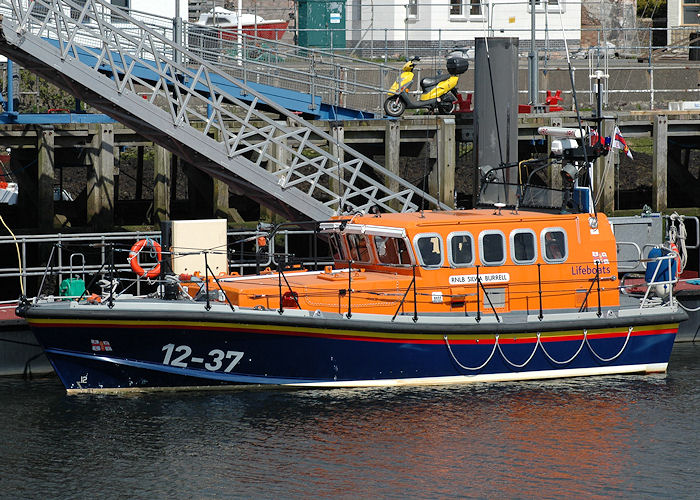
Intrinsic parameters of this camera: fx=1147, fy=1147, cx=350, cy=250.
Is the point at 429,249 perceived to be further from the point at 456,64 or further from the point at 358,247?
the point at 456,64

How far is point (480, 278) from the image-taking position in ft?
50.0

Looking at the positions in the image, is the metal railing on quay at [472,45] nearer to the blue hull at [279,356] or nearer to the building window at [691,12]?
the building window at [691,12]

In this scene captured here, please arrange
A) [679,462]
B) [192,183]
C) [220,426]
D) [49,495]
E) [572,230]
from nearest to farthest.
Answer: [49,495]
[679,462]
[220,426]
[572,230]
[192,183]

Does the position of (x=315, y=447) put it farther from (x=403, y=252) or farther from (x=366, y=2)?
(x=366, y=2)

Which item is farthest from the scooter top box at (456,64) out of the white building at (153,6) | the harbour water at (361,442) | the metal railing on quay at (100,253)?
the white building at (153,6)

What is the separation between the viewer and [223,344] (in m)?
14.5

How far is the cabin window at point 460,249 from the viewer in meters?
15.1

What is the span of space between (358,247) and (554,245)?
8.80 feet

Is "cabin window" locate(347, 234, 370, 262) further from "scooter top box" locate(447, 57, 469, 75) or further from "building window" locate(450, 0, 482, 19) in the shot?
"building window" locate(450, 0, 482, 19)

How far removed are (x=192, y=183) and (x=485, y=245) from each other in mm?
9158

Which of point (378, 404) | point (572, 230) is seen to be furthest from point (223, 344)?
point (572, 230)

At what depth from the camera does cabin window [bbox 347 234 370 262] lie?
15828 mm

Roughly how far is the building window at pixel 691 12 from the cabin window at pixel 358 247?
79.4 ft

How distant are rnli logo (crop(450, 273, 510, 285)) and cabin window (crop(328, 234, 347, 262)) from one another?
1.81m
